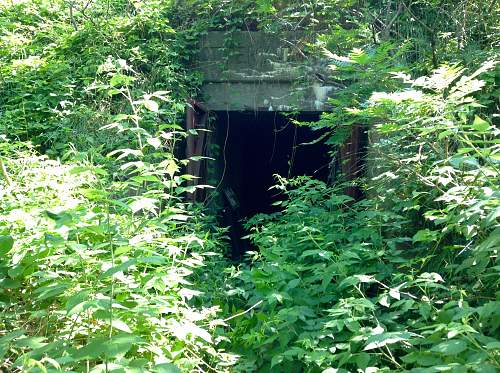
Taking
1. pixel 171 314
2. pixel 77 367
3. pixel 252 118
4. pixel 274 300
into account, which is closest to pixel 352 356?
pixel 274 300

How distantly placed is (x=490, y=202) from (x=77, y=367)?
2146 millimetres

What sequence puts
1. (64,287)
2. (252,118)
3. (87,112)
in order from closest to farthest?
1. (64,287)
2. (87,112)
3. (252,118)

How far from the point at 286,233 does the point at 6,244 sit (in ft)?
7.08

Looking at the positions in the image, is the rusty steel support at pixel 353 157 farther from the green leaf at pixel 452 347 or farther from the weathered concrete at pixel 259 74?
the green leaf at pixel 452 347

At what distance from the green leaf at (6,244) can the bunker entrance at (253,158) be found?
3.87 metres

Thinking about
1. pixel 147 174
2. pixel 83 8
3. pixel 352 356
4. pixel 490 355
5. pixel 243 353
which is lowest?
pixel 243 353

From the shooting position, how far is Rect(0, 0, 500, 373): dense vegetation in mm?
3027

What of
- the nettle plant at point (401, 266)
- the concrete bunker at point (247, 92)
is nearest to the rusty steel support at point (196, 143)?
the concrete bunker at point (247, 92)

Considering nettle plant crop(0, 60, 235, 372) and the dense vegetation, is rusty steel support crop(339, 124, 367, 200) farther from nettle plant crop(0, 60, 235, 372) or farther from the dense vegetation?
nettle plant crop(0, 60, 235, 372)

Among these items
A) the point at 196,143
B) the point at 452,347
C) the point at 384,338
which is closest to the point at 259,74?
the point at 196,143

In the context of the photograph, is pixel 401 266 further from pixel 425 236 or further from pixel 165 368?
pixel 165 368

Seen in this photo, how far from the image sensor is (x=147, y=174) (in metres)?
3.27

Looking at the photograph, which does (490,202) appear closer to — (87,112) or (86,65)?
(87,112)

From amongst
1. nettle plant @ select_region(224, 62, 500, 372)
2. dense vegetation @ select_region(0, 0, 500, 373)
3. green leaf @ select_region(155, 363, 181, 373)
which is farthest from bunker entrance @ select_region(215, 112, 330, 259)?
green leaf @ select_region(155, 363, 181, 373)
